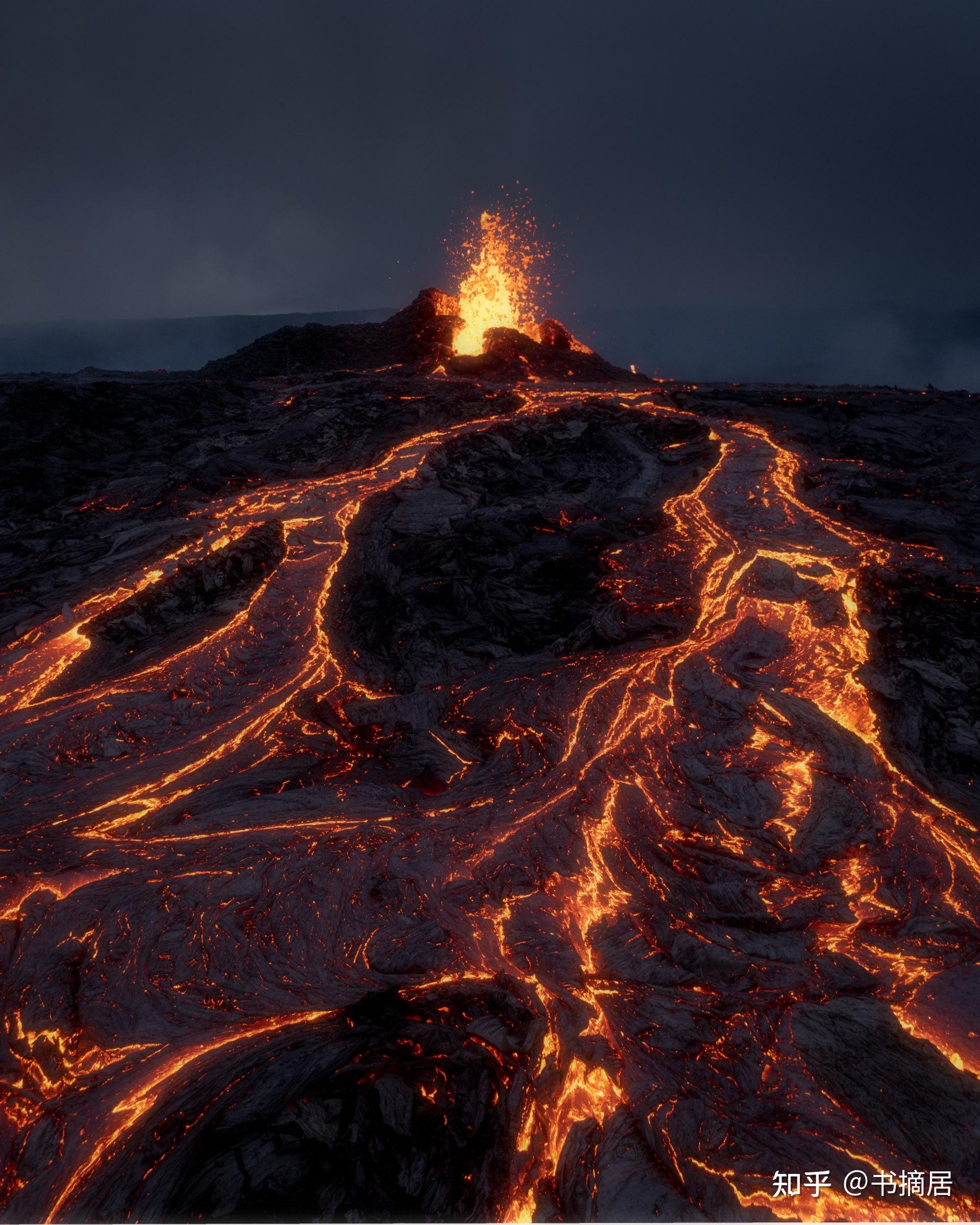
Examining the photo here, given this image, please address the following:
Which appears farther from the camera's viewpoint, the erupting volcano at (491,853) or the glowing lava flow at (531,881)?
the glowing lava flow at (531,881)

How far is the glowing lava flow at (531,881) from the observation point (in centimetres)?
546

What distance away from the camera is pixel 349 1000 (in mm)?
6438

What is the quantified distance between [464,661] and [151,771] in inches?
Answer: 256

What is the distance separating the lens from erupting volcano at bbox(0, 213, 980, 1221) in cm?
502

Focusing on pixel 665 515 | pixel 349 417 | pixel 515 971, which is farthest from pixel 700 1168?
pixel 349 417

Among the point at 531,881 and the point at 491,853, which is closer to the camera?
the point at 531,881

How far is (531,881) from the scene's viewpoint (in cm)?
795

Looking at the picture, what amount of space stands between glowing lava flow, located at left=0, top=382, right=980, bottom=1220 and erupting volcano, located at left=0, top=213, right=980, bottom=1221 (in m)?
0.05

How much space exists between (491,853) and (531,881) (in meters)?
0.73

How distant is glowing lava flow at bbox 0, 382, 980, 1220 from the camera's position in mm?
5457

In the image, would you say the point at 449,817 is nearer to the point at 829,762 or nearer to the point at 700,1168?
the point at 700,1168

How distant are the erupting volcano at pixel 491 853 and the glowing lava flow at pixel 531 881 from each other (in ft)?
0.16

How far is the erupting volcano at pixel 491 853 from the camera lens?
502 cm

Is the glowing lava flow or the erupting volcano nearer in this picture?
the erupting volcano
